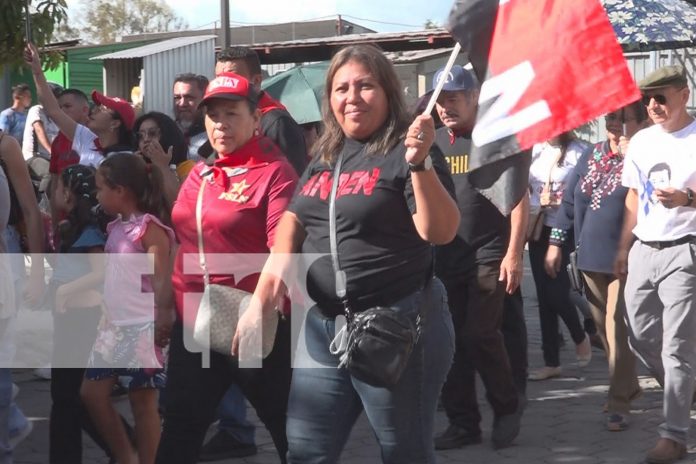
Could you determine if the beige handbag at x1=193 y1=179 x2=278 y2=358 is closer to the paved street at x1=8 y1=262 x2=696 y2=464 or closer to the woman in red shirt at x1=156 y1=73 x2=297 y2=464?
the woman in red shirt at x1=156 y1=73 x2=297 y2=464

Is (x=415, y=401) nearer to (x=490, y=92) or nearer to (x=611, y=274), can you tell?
(x=490, y=92)

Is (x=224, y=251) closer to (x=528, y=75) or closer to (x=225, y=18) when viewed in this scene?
(x=528, y=75)

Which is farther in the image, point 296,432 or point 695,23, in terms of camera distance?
point 695,23

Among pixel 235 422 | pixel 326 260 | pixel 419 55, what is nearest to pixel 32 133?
pixel 419 55

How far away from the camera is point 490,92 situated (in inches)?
162

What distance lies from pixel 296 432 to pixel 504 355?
268cm

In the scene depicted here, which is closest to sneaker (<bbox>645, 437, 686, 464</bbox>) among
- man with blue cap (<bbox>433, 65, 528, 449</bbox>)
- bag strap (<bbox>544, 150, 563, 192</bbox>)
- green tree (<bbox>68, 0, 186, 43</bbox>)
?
man with blue cap (<bbox>433, 65, 528, 449</bbox>)

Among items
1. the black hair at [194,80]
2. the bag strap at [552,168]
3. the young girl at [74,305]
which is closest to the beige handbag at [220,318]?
the young girl at [74,305]

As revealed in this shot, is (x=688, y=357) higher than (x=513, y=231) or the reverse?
the reverse

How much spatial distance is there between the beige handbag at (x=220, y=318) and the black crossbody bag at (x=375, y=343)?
0.61 m

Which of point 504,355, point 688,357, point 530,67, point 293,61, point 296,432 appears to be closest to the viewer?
point 530,67

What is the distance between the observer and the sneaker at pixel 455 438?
6.75 m

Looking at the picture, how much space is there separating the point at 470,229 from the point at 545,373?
7.07ft

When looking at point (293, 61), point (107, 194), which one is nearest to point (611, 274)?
point (107, 194)
